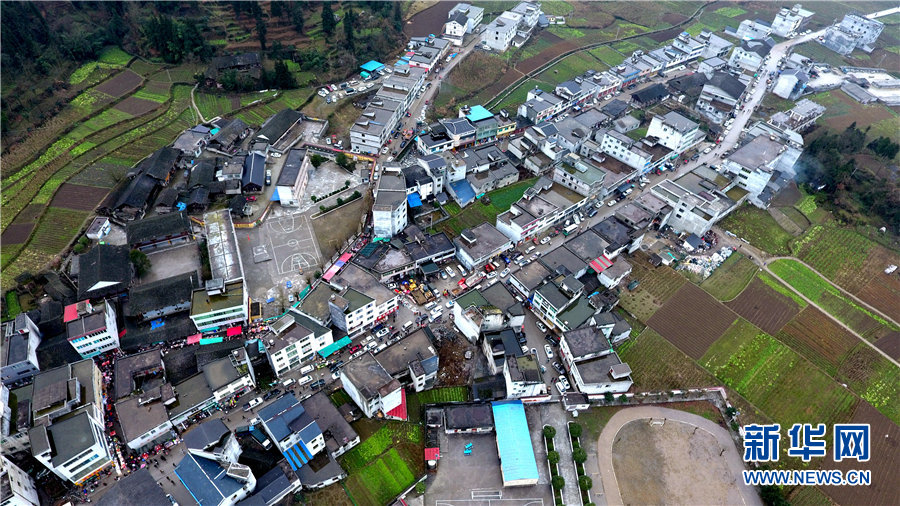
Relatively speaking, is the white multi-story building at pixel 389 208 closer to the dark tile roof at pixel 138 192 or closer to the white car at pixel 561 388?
the white car at pixel 561 388

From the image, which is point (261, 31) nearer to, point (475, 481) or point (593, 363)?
point (593, 363)

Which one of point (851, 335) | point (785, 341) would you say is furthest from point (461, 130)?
point (851, 335)

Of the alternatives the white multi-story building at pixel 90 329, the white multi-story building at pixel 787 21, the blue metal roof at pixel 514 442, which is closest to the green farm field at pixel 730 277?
the blue metal roof at pixel 514 442

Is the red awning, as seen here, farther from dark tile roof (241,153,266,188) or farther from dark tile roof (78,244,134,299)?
dark tile roof (78,244,134,299)

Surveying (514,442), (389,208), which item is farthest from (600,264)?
(389,208)

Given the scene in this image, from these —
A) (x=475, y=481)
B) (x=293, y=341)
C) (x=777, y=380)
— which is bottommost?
(x=475, y=481)

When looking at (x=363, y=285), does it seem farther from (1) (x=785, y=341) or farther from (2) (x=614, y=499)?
(1) (x=785, y=341)

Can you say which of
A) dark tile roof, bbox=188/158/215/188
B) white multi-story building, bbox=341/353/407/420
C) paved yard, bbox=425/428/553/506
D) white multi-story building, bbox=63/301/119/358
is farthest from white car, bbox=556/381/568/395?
dark tile roof, bbox=188/158/215/188

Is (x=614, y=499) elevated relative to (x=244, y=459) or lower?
lower
